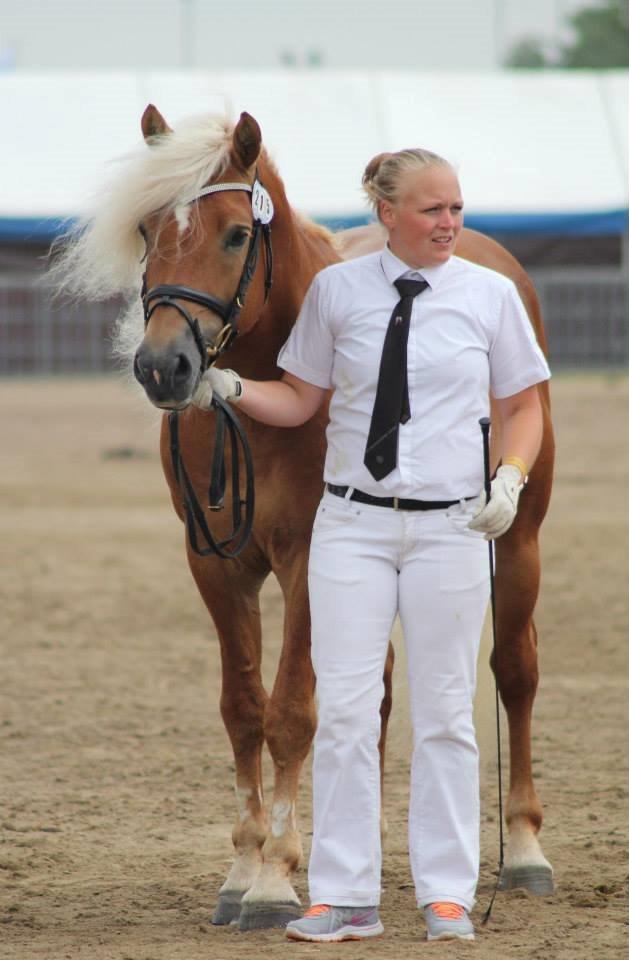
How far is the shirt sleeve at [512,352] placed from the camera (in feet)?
12.5

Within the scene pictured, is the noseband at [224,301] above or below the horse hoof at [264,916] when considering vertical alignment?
above

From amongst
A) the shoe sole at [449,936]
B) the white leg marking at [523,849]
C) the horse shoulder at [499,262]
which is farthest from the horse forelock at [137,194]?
the white leg marking at [523,849]

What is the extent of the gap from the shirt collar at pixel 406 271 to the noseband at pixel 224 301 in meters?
0.35

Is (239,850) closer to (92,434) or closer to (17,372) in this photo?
(92,434)

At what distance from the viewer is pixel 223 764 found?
5.93 m

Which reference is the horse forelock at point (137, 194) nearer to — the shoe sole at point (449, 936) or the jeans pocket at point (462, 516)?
the jeans pocket at point (462, 516)

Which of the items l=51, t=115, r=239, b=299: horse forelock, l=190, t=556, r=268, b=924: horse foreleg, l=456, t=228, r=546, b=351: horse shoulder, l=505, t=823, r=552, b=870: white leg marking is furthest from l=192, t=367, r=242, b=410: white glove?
l=456, t=228, r=546, b=351: horse shoulder

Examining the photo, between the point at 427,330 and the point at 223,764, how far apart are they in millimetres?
2738

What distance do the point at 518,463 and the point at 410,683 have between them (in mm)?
603

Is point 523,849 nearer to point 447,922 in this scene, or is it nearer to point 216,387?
point 447,922

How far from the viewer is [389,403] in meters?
3.68

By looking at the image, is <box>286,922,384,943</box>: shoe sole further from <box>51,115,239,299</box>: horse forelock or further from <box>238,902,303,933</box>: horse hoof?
<box>51,115,239,299</box>: horse forelock

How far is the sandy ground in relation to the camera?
3990 millimetres

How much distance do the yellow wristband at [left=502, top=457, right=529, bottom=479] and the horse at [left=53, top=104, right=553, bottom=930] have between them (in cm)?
68
